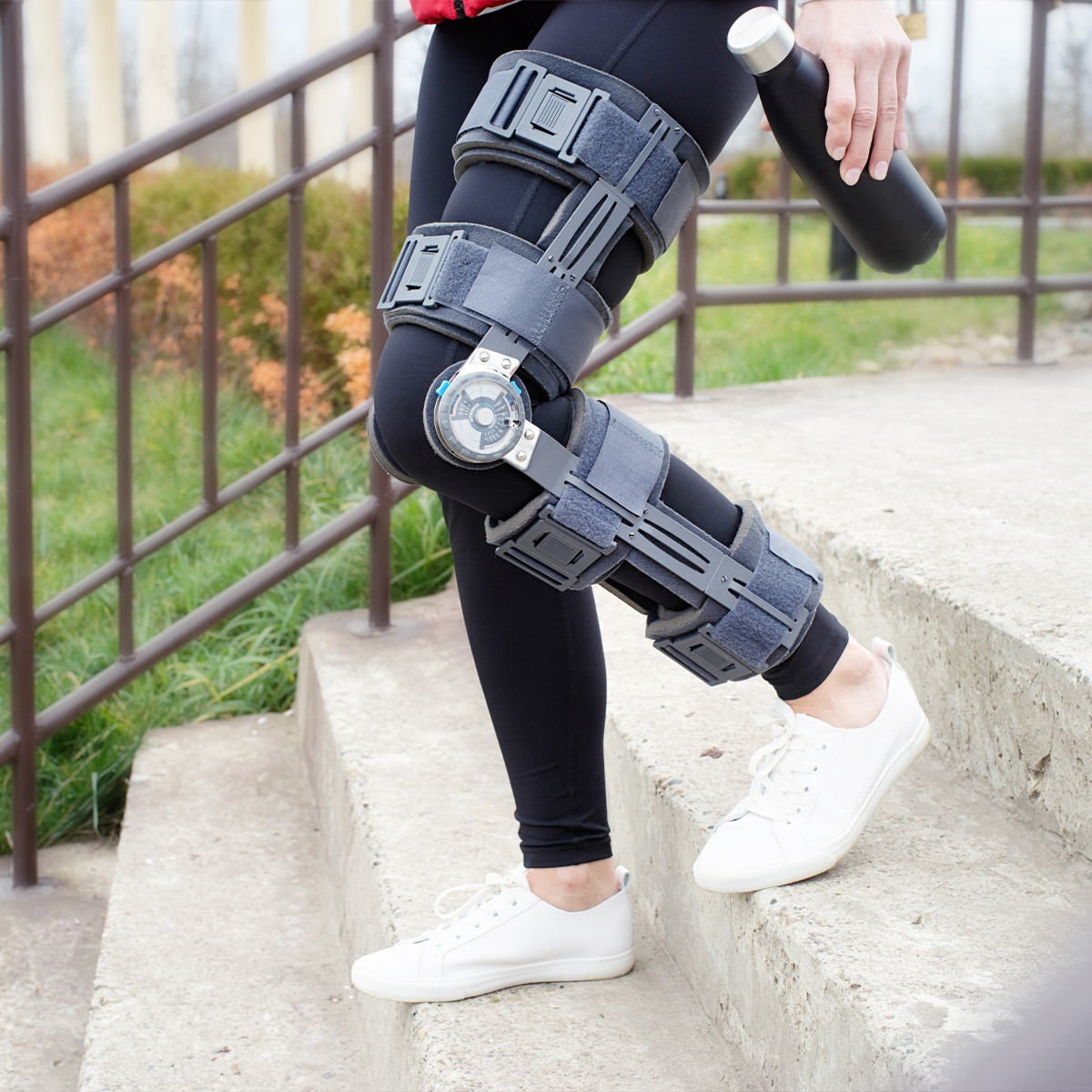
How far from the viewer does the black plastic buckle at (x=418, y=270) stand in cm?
97

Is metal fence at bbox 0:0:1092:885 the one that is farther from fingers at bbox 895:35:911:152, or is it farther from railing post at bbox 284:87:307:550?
fingers at bbox 895:35:911:152

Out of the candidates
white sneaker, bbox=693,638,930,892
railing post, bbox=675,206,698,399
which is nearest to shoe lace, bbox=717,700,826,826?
white sneaker, bbox=693,638,930,892

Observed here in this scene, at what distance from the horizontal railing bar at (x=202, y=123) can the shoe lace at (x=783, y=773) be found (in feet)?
4.20

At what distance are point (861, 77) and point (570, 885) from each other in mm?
763

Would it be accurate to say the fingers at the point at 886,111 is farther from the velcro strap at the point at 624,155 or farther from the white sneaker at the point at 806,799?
the white sneaker at the point at 806,799

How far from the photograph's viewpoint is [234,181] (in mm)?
4332

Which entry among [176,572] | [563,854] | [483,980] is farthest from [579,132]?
[176,572]

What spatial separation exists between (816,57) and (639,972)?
0.89m

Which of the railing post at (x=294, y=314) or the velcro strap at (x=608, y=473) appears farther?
the railing post at (x=294, y=314)

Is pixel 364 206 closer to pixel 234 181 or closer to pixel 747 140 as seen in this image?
pixel 234 181

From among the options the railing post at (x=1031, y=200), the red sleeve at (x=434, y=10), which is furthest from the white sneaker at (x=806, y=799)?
the railing post at (x=1031, y=200)

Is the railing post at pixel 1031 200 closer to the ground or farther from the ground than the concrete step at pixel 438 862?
farther from the ground

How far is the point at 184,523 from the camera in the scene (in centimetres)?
206

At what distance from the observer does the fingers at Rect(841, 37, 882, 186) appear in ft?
3.11
